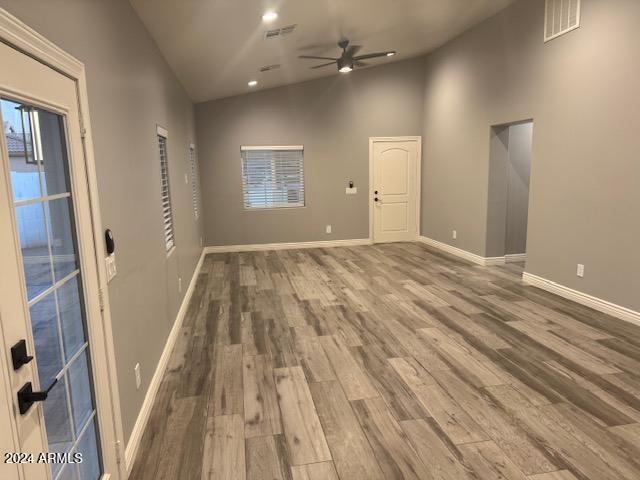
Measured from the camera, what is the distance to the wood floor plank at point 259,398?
250cm

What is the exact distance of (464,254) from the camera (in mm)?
6898

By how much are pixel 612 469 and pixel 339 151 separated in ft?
21.9

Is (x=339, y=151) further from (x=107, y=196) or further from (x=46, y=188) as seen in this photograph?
(x=46, y=188)

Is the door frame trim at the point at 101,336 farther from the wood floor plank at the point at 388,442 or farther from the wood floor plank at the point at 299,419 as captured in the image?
the wood floor plank at the point at 388,442

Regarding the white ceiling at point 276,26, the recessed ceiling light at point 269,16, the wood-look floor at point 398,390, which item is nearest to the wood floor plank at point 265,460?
the wood-look floor at point 398,390

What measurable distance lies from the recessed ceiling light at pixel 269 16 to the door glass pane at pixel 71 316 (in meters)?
2.94

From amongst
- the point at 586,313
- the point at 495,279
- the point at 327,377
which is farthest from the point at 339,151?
the point at 327,377

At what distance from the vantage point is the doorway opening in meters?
6.14

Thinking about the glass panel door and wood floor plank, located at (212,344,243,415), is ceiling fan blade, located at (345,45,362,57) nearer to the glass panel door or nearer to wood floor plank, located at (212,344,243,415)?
wood floor plank, located at (212,344,243,415)

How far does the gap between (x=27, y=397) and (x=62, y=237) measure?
0.65 m

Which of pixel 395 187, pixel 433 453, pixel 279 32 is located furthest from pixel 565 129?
pixel 433 453

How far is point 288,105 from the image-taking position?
7.75m

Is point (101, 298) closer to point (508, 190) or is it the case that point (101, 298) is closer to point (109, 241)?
point (109, 241)

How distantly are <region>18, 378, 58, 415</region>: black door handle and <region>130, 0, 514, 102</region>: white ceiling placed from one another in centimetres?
270
